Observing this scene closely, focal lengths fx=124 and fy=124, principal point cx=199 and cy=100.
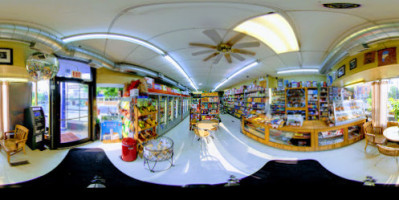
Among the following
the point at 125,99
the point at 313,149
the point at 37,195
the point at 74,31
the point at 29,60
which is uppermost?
the point at 74,31

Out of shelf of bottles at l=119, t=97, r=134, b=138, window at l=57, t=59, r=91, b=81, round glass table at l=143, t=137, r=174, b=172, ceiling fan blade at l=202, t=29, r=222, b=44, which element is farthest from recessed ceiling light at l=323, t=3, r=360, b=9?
window at l=57, t=59, r=91, b=81

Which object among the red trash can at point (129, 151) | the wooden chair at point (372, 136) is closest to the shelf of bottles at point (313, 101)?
the wooden chair at point (372, 136)

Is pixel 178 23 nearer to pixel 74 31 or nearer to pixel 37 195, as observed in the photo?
pixel 74 31

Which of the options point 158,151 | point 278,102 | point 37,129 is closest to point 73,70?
point 37,129

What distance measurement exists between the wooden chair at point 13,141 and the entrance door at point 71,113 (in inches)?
58.3

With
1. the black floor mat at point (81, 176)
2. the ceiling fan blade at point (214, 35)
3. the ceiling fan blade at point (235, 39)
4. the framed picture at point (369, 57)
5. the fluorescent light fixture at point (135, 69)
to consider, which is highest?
the ceiling fan blade at point (235, 39)

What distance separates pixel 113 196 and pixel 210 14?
1.59 m

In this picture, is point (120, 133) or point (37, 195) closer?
point (37, 195)

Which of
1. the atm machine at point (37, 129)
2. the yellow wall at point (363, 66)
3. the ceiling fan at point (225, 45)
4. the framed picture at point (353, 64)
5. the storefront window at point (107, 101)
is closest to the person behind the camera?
the yellow wall at point (363, 66)

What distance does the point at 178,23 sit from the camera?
140 centimetres

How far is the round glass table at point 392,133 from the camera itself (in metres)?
1.61

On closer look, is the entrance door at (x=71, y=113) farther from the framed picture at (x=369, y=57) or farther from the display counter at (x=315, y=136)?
the framed picture at (x=369, y=57)

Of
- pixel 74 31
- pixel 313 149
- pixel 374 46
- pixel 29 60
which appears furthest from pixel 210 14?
pixel 313 149

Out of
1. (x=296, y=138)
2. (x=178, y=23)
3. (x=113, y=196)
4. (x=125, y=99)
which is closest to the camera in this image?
(x=113, y=196)
